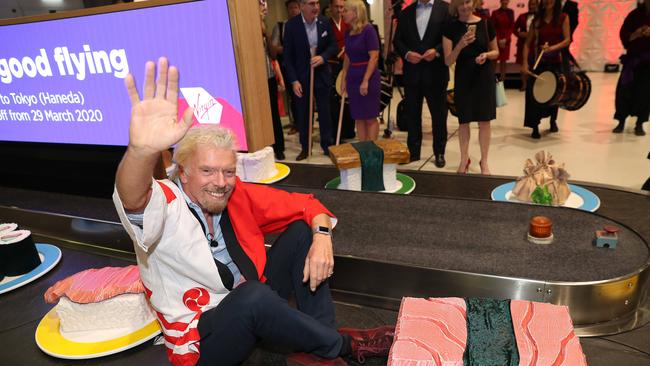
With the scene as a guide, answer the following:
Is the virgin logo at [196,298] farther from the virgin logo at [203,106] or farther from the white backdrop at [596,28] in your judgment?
the white backdrop at [596,28]

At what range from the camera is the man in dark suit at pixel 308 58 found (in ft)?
16.5

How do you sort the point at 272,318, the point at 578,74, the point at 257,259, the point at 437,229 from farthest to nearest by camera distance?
the point at 578,74
the point at 437,229
the point at 257,259
the point at 272,318

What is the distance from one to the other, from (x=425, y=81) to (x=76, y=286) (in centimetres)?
362

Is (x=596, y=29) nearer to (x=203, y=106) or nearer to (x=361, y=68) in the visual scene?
(x=361, y=68)

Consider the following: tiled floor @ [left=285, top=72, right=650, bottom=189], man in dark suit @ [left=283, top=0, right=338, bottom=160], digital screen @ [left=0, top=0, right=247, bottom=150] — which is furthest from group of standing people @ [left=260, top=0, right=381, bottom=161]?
digital screen @ [left=0, top=0, right=247, bottom=150]

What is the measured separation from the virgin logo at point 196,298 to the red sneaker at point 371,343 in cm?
62

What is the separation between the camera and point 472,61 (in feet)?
13.2

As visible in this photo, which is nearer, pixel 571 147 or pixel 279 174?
pixel 279 174

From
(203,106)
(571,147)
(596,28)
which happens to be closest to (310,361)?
(203,106)

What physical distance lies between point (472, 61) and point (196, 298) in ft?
10.5

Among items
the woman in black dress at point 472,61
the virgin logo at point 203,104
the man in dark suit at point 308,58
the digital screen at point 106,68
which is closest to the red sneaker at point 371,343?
the digital screen at point 106,68

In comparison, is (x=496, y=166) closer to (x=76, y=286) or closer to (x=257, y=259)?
(x=257, y=259)

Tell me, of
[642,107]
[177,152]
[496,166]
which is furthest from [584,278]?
[642,107]

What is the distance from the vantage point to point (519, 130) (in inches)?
243
